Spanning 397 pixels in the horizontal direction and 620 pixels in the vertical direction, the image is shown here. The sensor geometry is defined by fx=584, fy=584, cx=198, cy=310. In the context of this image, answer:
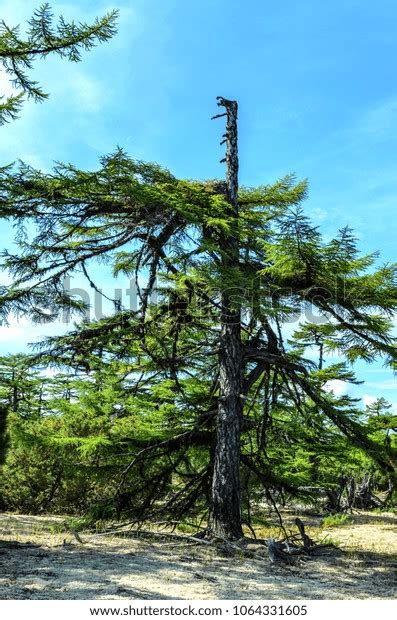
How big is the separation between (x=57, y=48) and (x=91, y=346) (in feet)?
19.7

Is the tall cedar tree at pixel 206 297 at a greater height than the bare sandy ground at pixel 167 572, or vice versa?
the tall cedar tree at pixel 206 297

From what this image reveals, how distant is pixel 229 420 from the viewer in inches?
434

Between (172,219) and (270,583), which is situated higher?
(172,219)

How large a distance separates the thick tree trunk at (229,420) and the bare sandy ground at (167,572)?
812 mm

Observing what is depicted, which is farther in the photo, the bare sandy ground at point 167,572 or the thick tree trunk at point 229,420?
the thick tree trunk at point 229,420

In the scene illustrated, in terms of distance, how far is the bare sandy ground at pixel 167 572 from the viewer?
686 cm

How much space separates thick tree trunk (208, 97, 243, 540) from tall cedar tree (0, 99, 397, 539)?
2 cm

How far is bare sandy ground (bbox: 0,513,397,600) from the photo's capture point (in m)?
6.86

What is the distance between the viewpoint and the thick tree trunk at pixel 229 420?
10.7 metres

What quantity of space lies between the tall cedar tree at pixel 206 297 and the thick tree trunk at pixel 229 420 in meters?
0.02

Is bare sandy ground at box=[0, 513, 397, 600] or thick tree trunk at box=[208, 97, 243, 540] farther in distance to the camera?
thick tree trunk at box=[208, 97, 243, 540]
